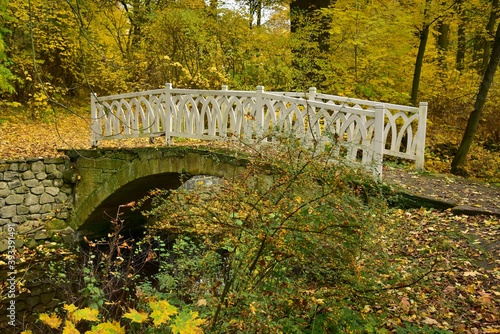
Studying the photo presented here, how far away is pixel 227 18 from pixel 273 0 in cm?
290

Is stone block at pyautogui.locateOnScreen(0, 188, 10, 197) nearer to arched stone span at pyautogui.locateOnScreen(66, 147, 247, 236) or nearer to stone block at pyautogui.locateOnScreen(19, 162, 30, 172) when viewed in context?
stone block at pyautogui.locateOnScreen(19, 162, 30, 172)

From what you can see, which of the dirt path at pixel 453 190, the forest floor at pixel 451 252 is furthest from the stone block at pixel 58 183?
the dirt path at pixel 453 190

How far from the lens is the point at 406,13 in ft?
29.9

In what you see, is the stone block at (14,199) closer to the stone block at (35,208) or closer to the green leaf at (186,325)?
the stone block at (35,208)

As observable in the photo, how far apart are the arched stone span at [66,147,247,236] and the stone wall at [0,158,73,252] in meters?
0.27

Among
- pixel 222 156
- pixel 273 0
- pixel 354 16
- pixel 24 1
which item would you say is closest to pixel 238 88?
pixel 354 16

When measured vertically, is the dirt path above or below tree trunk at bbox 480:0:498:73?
below

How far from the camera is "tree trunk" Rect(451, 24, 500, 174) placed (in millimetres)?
6973

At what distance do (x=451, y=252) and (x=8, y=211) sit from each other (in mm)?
8026

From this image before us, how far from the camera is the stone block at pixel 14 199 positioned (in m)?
8.44

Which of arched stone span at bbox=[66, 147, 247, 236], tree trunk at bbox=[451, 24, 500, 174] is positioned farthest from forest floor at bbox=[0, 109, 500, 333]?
arched stone span at bbox=[66, 147, 247, 236]

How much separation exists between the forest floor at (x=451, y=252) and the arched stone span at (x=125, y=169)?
2350 mm

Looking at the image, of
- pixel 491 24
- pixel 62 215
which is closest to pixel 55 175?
pixel 62 215

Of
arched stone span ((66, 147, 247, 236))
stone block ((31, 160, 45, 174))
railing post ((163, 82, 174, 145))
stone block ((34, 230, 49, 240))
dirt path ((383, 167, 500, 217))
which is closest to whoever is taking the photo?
dirt path ((383, 167, 500, 217))
